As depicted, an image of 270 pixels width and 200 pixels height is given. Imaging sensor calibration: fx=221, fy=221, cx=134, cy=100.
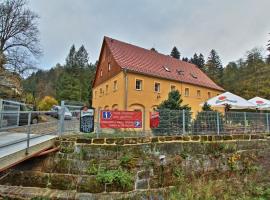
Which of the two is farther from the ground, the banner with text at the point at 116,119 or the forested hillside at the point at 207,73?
the forested hillside at the point at 207,73

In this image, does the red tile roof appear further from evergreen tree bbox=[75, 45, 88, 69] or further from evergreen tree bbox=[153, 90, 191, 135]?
evergreen tree bbox=[75, 45, 88, 69]

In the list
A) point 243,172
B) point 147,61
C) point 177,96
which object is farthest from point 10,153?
point 147,61

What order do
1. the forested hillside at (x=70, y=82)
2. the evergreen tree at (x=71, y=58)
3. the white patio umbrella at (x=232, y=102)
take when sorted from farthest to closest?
the evergreen tree at (x=71, y=58)
the forested hillside at (x=70, y=82)
the white patio umbrella at (x=232, y=102)

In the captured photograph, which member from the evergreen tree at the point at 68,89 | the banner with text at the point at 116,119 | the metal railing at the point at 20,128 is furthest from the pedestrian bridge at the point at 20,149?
the evergreen tree at the point at 68,89

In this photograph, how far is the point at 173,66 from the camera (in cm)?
2700

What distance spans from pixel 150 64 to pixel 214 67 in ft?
115

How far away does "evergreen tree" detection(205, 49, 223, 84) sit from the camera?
157ft

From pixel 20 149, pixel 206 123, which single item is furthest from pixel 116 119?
pixel 206 123

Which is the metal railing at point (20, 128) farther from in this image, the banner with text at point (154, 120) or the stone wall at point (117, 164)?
the banner with text at point (154, 120)

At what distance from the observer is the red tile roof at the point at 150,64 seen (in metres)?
21.6

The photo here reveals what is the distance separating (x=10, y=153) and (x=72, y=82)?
4062 centimetres

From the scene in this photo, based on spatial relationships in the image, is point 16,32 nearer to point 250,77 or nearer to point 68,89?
point 68,89

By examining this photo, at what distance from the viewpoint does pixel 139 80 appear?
20.8 metres

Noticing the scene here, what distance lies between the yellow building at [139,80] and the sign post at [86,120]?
11.3 m
